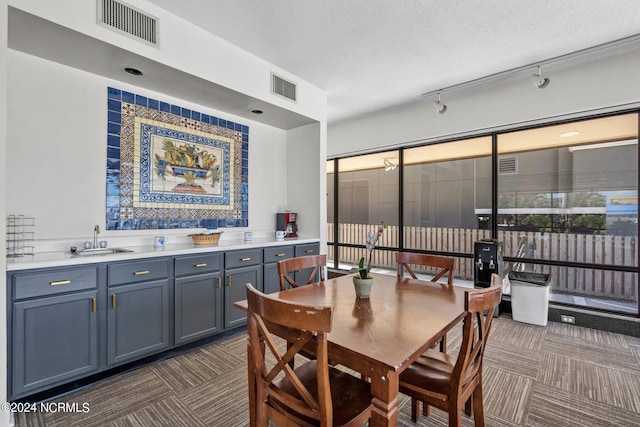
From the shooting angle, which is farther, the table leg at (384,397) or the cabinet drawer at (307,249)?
the cabinet drawer at (307,249)

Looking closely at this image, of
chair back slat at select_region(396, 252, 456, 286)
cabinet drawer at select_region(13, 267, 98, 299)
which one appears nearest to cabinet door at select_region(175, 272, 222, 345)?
cabinet drawer at select_region(13, 267, 98, 299)

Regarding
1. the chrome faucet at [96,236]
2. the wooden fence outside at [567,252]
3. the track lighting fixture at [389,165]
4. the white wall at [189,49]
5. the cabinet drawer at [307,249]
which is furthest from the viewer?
the track lighting fixture at [389,165]

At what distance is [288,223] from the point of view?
4.31 metres

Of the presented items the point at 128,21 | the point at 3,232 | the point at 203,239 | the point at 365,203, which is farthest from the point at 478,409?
the point at 365,203

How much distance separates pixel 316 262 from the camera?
2.56m

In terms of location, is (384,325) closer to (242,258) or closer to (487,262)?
(242,258)

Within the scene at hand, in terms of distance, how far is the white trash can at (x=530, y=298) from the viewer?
3.62 metres

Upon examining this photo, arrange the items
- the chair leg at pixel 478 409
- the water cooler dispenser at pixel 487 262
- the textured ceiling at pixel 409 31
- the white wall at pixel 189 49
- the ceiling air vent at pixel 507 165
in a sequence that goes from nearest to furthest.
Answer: the chair leg at pixel 478 409
the white wall at pixel 189 49
the textured ceiling at pixel 409 31
the water cooler dispenser at pixel 487 262
the ceiling air vent at pixel 507 165

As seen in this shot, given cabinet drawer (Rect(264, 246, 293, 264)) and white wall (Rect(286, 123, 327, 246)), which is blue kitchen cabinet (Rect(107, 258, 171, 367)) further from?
white wall (Rect(286, 123, 327, 246))

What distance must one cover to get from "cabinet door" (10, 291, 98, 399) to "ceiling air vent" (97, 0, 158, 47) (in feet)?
6.66

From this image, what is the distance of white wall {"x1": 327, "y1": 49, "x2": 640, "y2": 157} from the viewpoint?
331cm

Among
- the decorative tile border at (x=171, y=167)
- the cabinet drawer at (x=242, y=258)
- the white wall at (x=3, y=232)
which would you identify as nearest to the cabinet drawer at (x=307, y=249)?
the cabinet drawer at (x=242, y=258)

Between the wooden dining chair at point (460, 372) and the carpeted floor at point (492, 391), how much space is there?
562 millimetres

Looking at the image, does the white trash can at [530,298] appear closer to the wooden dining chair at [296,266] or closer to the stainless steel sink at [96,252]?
the wooden dining chair at [296,266]
